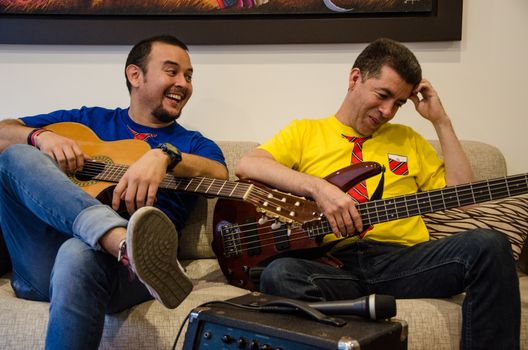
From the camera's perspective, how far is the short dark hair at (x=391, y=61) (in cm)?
196

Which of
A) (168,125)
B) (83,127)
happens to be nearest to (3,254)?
(83,127)

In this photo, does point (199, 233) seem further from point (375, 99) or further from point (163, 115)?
point (375, 99)

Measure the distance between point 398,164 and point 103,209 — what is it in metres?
0.94

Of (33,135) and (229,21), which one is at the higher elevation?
(229,21)

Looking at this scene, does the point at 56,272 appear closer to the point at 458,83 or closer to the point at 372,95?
the point at 372,95

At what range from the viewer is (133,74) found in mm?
2236

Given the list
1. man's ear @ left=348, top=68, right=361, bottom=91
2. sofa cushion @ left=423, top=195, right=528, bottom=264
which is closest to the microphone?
sofa cushion @ left=423, top=195, right=528, bottom=264

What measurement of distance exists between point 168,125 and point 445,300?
1084 mm

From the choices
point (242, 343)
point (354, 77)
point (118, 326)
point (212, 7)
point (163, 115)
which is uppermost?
point (212, 7)

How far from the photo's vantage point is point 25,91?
2.56 m

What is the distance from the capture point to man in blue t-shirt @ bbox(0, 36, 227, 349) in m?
1.41

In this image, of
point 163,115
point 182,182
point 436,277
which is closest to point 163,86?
point 163,115

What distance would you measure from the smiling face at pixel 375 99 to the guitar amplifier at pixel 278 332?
0.82m

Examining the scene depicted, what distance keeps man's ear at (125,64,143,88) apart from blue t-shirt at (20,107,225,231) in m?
0.11
